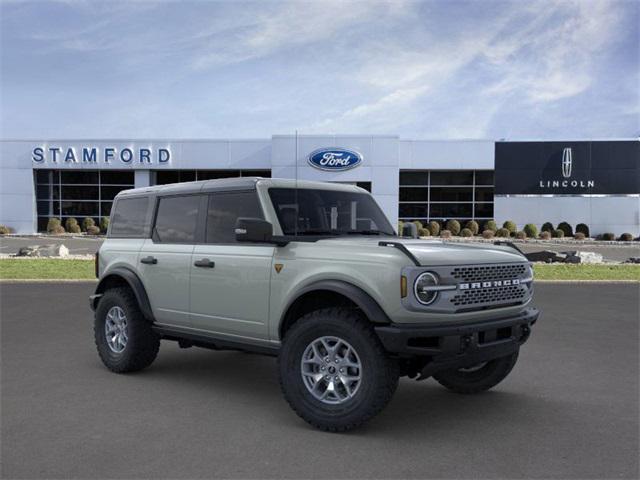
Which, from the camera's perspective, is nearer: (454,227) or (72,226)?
(454,227)

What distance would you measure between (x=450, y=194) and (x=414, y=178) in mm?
2694

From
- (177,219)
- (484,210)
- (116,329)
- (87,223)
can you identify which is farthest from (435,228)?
(177,219)

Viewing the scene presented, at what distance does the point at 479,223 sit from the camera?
41469 mm

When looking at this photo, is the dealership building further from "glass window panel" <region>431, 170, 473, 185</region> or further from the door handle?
the door handle

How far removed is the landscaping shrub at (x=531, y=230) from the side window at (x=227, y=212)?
35.3 m

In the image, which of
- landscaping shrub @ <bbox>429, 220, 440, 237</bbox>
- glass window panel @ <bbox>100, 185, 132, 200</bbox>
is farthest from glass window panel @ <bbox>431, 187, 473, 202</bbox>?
glass window panel @ <bbox>100, 185, 132, 200</bbox>

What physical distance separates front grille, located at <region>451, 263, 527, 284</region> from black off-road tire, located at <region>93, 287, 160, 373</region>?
→ 11.8ft

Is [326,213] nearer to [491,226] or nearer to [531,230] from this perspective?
[491,226]

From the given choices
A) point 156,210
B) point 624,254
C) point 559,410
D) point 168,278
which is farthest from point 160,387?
point 624,254

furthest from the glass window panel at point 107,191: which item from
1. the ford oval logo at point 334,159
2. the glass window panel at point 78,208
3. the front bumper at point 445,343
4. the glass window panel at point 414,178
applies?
the front bumper at point 445,343

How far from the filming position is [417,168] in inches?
1578

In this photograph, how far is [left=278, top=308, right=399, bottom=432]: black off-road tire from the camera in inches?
180

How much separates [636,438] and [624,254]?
25304mm

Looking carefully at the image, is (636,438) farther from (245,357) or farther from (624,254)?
(624,254)
